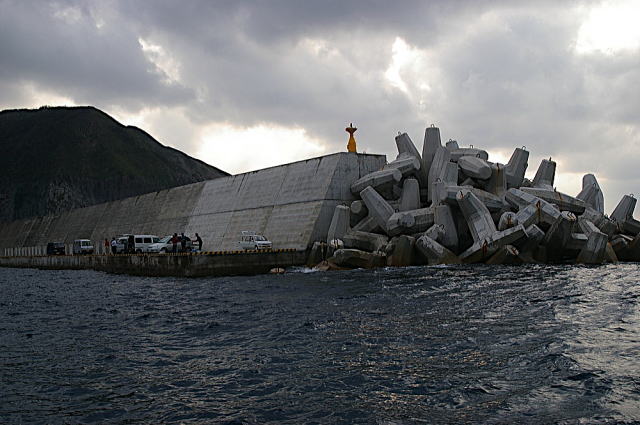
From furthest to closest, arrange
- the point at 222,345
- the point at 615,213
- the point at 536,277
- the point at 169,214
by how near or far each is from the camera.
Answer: the point at 169,214
the point at 615,213
the point at 536,277
the point at 222,345

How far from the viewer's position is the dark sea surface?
24.0 ft

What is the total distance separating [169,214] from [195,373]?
45.1m

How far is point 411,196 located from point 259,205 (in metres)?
12.9

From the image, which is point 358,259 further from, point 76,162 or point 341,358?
point 76,162

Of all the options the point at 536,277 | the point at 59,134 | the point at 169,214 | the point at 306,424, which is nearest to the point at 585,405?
the point at 306,424

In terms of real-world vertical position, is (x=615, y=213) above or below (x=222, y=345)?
above

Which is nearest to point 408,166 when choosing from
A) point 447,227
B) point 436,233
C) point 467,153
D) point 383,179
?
point 383,179

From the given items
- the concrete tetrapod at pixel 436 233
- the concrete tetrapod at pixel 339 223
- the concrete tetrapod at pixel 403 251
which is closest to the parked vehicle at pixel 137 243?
the concrete tetrapod at pixel 339 223

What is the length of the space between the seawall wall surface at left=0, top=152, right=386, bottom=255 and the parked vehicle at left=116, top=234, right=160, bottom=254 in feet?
12.2

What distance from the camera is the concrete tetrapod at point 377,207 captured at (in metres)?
30.2

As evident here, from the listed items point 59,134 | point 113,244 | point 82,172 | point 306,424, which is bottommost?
point 306,424

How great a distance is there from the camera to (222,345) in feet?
37.4

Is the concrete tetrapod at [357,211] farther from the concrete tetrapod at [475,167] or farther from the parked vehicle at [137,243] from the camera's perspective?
the parked vehicle at [137,243]

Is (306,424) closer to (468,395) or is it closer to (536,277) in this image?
(468,395)
